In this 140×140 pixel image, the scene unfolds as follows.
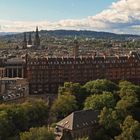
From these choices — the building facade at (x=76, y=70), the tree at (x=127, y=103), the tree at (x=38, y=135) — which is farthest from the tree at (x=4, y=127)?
the building facade at (x=76, y=70)

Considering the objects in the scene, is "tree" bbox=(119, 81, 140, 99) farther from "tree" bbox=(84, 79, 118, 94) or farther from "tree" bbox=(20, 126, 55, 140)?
"tree" bbox=(20, 126, 55, 140)

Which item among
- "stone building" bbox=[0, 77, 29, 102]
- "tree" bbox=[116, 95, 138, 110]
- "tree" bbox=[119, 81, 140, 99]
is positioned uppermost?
"tree" bbox=[119, 81, 140, 99]

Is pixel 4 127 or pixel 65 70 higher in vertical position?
pixel 65 70

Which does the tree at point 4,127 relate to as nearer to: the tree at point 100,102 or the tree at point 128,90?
the tree at point 100,102

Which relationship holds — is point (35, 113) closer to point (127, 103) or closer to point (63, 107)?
point (63, 107)

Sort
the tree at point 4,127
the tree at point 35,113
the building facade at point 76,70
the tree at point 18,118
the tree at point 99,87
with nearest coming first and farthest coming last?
1. the tree at point 4,127
2. the tree at point 18,118
3. the tree at point 35,113
4. the tree at point 99,87
5. the building facade at point 76,70

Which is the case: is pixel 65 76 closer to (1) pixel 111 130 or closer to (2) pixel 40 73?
(2) pixel 40 73

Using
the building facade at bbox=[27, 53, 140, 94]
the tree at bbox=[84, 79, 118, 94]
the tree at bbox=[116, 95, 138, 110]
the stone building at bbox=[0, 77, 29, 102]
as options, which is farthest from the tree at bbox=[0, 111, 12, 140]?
the building facade at bbox=[27, 53, 140, 94]

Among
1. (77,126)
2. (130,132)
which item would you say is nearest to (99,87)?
(77,126)
